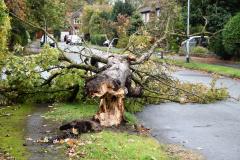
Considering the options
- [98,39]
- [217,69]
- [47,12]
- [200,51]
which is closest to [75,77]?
[217,69]

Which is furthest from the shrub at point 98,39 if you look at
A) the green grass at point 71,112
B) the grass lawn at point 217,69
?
the green grass at point 71,112

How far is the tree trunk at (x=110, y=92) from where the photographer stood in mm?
Answer: 10977

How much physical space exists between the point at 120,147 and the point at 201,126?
4130 mm

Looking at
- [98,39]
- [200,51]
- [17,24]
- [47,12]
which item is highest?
[47,12]

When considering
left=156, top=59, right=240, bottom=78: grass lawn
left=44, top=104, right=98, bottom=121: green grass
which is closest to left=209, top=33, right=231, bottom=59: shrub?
left=156, top=59, right=240, bottom=78: grass lawn

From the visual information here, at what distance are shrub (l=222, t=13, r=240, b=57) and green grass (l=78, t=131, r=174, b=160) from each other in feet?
86.4

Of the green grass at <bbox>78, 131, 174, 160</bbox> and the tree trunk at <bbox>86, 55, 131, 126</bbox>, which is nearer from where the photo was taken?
the green grass at <bbox>78, 131, 174, 160</bbox>

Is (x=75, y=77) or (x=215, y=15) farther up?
(x=215, y=15)

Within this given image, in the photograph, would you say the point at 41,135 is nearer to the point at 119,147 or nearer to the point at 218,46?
the point at 119,147

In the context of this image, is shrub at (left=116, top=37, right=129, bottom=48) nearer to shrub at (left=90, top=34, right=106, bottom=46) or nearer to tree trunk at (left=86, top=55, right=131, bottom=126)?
tree trunk at (left=86, top=55, right=131, bottom=126)

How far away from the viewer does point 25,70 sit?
1427 cm

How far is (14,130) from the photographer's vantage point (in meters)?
11.1

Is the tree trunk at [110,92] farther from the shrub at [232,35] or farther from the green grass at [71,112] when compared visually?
the shrub at [232,35]

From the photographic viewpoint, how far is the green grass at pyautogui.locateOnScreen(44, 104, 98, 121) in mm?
12584
